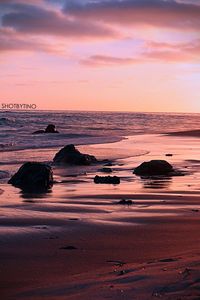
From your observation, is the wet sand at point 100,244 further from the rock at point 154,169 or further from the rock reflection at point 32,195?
the rock at point 154,169

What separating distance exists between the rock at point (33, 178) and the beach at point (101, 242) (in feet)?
1.74

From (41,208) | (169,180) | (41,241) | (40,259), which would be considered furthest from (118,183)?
(40,259)

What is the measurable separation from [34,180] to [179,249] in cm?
780

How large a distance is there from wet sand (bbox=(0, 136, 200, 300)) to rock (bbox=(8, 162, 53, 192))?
0.80 metres

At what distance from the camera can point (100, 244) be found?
22.5 ft

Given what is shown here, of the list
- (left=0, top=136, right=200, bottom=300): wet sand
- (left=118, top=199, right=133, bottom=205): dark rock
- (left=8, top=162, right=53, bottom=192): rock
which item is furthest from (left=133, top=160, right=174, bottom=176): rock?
(left=118, top=199, right=133, bottom=205): dark rock

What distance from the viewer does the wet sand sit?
15.0ft

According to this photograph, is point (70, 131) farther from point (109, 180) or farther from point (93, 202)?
point (93, 202)

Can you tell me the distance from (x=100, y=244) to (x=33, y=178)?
714 cm

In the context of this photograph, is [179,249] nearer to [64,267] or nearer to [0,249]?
[64,267]

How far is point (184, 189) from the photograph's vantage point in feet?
42.0

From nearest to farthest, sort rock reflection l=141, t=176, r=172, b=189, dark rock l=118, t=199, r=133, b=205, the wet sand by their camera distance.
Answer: the wet sand → dark rock l=118, t=199, r=133, b=205 → rock reflection l=141, t=176, r=172, b=189

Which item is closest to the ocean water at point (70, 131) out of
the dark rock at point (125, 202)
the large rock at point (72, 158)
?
the large rock at point (72, 158)

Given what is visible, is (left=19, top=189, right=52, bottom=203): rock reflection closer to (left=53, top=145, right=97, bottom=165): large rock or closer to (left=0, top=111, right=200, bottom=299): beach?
(left=0, top=111, right=200, bottom=299): beach
